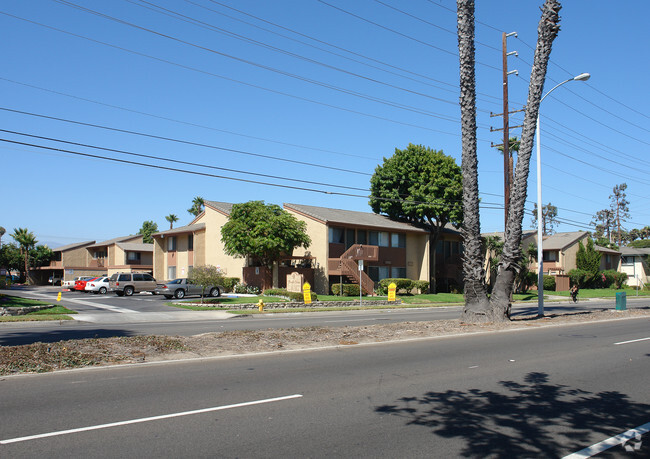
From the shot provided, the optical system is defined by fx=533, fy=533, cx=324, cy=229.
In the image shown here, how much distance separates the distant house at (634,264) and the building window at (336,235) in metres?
51.1

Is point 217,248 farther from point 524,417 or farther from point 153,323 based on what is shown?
point 524,417

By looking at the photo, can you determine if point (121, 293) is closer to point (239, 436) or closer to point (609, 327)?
point (609, 327)

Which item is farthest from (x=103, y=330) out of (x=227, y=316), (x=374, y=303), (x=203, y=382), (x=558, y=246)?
(x=558, y=246)

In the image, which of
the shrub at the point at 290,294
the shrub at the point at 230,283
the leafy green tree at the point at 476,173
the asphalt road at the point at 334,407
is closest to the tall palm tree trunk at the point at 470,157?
the leafy green tree at the point at 476,173

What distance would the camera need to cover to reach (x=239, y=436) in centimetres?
585

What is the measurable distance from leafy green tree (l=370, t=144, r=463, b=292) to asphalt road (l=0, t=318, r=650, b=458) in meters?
35.6

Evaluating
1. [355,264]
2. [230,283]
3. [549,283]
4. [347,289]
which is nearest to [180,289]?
[230,283]

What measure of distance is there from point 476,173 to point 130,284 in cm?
3038

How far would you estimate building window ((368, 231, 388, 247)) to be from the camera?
1734 inches

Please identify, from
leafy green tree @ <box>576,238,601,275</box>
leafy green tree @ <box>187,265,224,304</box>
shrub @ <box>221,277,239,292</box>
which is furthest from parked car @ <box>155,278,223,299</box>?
leafy green tree @ <box>576,238,601,275</box>

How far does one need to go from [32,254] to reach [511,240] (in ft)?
245

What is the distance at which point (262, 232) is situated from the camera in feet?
121

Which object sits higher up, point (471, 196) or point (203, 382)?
point (471, 196)

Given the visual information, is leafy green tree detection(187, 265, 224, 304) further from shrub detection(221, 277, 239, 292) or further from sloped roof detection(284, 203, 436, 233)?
sloped roof detection(284, 203, 436, 233)
